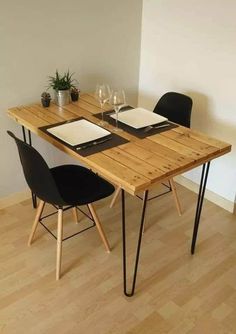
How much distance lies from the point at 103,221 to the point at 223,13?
162 cm

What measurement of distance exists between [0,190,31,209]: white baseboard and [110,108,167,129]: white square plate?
102 cm

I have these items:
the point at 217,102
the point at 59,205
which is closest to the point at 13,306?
the point at 59,205

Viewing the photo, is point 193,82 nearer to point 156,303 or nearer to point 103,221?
point 103,221

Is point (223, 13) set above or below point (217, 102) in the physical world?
above

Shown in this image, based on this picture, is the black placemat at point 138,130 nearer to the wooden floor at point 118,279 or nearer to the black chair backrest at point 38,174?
the black chair backrest at point 38,174

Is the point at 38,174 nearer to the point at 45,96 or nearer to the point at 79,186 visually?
the point at 79,186

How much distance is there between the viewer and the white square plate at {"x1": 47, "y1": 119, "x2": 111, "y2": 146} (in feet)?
6.19

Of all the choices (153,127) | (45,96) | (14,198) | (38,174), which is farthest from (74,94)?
(14,198)

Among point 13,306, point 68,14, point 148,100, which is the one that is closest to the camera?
point 13,306

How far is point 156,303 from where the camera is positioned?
191cm

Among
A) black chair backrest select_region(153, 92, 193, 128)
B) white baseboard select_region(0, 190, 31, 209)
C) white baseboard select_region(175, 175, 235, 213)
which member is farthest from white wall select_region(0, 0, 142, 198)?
white baseboard select_region(175, 175, 235, 213)

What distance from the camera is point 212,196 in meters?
2.78

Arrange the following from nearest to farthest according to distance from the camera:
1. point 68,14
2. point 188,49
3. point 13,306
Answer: point 13,306 → point 68,14 → point 188,49

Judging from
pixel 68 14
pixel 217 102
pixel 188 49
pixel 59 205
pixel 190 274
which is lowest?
pixel 190 274
